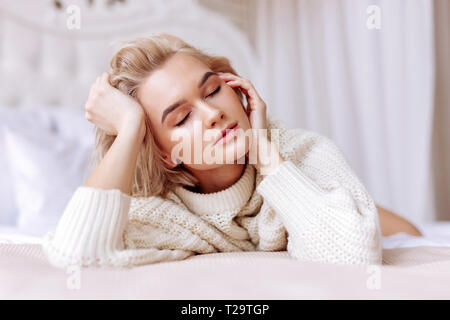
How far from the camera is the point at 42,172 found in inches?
60.8

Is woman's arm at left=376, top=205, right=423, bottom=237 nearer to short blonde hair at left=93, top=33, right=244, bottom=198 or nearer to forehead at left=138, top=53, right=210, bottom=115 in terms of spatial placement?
short blonde hair at left=93, top=33, right=244, bottom=198

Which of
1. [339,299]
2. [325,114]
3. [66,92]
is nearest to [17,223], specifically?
[66,92]

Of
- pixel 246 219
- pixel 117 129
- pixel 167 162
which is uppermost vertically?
pixel 117 129

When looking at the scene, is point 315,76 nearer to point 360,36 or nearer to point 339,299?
point 360,36

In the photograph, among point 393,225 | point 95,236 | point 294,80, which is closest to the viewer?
point 95,236

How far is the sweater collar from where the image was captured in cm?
107

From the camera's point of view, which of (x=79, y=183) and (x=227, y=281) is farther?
(x=79, y=183)

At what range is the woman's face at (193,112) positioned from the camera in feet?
3.17

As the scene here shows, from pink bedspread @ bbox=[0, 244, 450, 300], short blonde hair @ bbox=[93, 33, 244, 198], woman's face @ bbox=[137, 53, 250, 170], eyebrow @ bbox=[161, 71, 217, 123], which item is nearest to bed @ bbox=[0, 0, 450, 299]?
pink bedspread @ bbox=[0, 244, 450, 300]

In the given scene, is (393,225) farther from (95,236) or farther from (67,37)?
(67,37)

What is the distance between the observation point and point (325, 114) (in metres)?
2.46

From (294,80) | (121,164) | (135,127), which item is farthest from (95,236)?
(294,80)

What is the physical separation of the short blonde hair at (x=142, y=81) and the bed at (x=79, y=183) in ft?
0.46

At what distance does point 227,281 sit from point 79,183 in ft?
3.58
